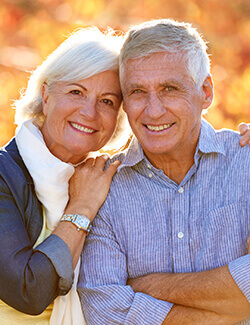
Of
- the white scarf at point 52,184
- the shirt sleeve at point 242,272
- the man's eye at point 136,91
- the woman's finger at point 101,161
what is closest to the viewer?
the shirt sleeve at point 242,272

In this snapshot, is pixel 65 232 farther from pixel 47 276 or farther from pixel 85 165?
pixel 85 165

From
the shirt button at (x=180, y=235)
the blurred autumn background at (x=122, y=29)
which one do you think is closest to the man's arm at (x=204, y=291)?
the shirt button at (x=180, y=235)

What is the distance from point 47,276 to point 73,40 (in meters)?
1.26

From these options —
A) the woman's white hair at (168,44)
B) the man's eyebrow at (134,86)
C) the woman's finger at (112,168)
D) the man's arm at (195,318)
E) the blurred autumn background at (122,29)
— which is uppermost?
the blurred autumn background at (122,29)

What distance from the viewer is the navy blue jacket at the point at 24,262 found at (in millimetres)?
2266

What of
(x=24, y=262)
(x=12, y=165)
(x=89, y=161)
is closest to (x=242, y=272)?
(x=24, y=262)

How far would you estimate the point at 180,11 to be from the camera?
654 centimetres

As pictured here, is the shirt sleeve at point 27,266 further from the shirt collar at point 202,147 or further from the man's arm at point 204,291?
the shirt collar at point 202,147

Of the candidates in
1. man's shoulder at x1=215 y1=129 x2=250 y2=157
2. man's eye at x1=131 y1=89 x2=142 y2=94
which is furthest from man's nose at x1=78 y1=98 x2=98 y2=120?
man's shoulder at x1=215 y1=129 x2=250 y2=157

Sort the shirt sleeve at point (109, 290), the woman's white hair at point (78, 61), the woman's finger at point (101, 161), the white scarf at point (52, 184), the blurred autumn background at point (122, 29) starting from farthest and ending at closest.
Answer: the blurred autumn background at point (122, 29)
the woman's finger at point (101, 161)
the woman's white hair at point (78, 61)
the white scarf at point (52, 184)
the shirt sleeve at point (109, 290)

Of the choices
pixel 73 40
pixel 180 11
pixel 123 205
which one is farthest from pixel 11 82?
pixel 123 205

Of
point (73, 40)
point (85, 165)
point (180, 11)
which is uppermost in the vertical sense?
point (180, 11)

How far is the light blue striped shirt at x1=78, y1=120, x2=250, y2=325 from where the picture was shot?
7.92 feet

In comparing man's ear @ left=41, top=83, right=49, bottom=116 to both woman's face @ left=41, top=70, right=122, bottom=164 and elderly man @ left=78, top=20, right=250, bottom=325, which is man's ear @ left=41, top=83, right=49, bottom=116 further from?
elderly man @ left=78, top=20, right=250, bottom=325
